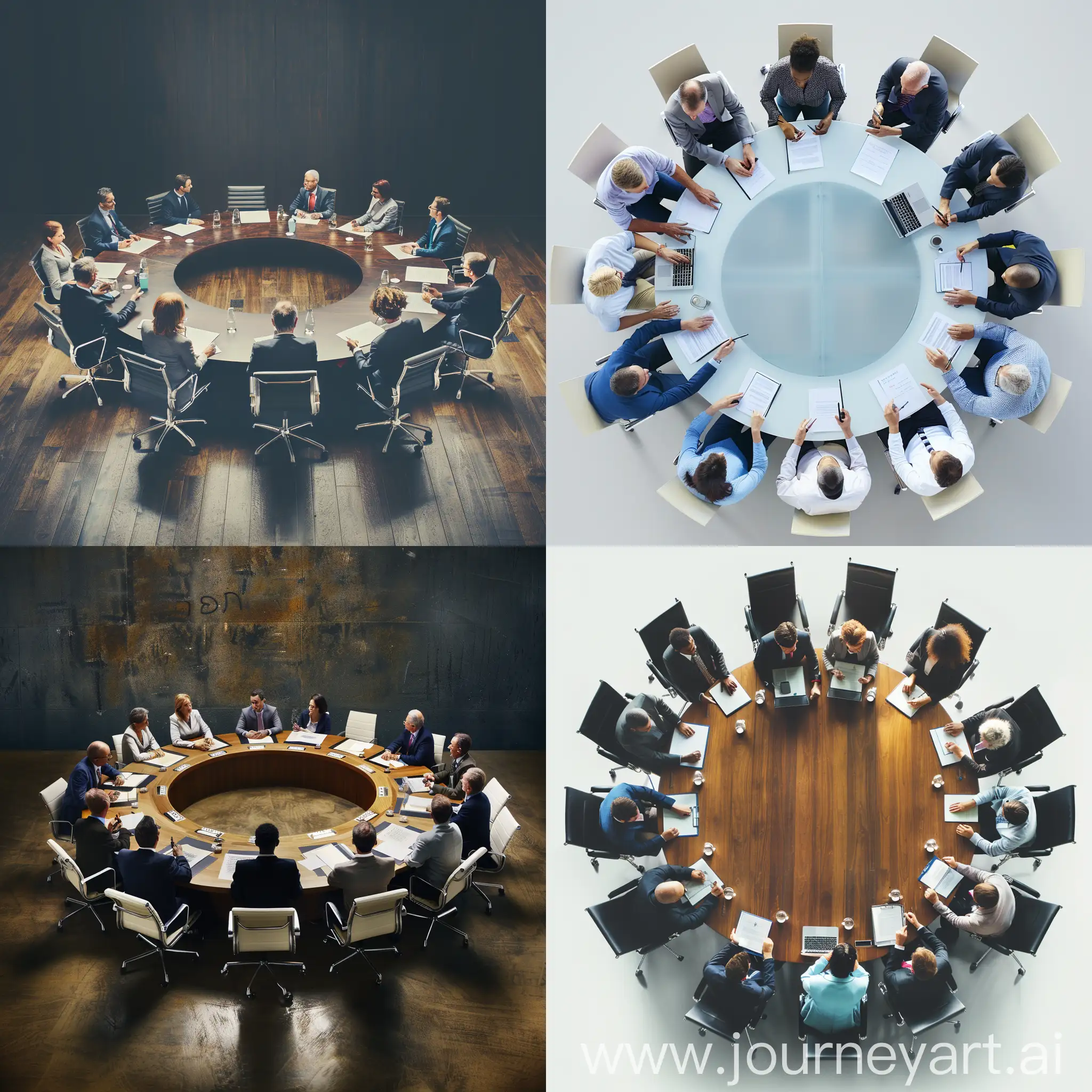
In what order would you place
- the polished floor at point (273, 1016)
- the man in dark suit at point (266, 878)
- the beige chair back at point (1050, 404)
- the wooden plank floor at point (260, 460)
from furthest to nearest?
the wooden plank floor at point (260, 460)
the man in dark suit at point (266, 878)
the polished floor at point (273, 1016)
the beige chair back at point (1050, 404)

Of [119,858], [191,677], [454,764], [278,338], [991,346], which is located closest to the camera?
[991,346]

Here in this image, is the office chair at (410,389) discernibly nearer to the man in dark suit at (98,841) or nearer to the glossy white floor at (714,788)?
the man in dark suit at (98,841)

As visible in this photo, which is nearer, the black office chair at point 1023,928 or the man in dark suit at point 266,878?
the black office chair at point 1023,928

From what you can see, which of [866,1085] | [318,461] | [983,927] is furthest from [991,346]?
[318,461]

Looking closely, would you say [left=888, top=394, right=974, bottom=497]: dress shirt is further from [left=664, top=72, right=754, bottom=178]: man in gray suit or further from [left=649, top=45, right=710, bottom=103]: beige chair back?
[left=649, top=45, right=710, bottom=103]: beige chair back

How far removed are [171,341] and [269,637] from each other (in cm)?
353

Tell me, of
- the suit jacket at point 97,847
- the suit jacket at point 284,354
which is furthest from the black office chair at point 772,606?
the suit jacket at point 284,354

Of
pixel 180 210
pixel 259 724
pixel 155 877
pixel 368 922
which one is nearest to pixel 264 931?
pixel 368 922

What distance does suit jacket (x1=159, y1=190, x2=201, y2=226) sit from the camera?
10250 millimetres

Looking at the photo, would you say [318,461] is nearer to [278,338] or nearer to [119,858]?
[278,338]

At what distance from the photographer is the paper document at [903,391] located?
15.7 ft

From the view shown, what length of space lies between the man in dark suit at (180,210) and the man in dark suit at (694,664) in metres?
7.49

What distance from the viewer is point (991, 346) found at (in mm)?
4762

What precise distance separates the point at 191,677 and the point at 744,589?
858cm
